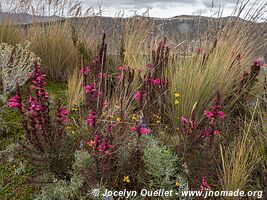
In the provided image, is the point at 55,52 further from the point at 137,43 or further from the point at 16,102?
the point at 16,102

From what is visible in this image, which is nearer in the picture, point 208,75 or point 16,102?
point 16,102

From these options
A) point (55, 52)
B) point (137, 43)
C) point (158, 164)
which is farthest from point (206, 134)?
point (55, 52)

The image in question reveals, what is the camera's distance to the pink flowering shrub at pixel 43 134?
2432 millimetres

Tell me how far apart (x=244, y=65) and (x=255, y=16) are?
753 mm

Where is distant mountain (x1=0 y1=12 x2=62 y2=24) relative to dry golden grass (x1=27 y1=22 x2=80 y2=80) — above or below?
above

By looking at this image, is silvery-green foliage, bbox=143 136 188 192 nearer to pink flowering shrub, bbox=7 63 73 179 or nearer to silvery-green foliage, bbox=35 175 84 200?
silvery-green foliage, bbox=35 175 84 200

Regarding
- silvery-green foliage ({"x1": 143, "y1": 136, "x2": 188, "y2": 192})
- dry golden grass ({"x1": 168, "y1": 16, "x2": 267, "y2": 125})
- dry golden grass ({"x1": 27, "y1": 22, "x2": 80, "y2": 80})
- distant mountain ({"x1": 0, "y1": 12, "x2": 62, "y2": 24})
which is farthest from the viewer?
distant mountain ({"x1": 0, "y1": 12, "x2": 62, "y2": 24})

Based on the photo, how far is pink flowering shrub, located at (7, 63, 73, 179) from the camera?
2.43 m

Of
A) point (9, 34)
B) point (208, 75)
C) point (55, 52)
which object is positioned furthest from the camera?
point (9, 34)

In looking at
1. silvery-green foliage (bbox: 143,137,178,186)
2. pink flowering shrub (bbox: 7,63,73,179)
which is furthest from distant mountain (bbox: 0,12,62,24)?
silvery-green foliage (bbox: 143,137,178,186)

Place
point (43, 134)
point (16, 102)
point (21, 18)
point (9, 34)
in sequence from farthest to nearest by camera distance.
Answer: point (21, 18)
point (9, 34)
point (43, 134)
point (16, 102)

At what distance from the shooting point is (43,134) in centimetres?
252

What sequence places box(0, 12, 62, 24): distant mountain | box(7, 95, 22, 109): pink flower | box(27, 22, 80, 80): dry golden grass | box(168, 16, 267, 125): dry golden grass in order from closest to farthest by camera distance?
1. box(7, 95, 22, 109): pink flower
2. box(168, 16, 267, 125): dry golden grass
3. box(27, 22, 80, 80): dry golden grass
4. box(0, 12, 62, 24): distant mountain

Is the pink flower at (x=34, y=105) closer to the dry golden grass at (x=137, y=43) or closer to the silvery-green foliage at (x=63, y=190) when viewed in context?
the silvery-green foliage at (x=63, y=190)
